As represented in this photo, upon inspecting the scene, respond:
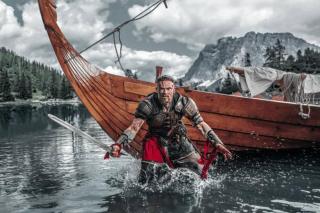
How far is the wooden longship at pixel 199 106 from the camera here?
1127 centimetres

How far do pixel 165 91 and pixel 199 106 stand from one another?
353 cm

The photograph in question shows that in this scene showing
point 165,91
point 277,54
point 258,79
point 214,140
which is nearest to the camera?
point 214,140

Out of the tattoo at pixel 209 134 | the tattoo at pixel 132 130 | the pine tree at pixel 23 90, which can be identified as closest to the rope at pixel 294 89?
the tattoo at pixel 209 134

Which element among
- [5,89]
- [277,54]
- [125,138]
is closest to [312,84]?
[125,138]

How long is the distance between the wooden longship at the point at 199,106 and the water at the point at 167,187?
2.56 ft

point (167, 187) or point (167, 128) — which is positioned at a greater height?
point (167, 128)

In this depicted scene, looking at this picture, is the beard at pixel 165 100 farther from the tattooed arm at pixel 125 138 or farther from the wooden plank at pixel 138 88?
the wooden plank at pixel 138 88

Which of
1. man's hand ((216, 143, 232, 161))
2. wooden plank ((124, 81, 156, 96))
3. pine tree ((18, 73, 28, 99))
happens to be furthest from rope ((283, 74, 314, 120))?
pine tree ((18, 73, 28, 99))

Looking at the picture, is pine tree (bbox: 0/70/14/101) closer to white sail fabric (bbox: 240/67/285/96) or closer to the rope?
white sail fabric (bbox: 240/67/285/96)

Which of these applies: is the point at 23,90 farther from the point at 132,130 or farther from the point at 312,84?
the point at 132,130

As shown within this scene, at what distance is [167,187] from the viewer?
8.62 m

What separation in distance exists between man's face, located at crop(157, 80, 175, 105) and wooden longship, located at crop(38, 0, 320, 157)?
10.5 ft

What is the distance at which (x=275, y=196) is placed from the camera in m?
8.02

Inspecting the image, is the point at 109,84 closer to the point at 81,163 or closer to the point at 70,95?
the point at 81,163
